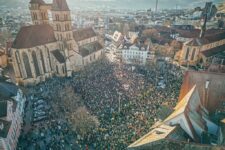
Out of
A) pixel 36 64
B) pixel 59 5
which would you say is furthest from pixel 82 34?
pixel 36 64

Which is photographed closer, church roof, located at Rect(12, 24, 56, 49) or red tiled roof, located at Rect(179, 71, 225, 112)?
red tiled roof, located at Rect(179, 71, 225, 112)

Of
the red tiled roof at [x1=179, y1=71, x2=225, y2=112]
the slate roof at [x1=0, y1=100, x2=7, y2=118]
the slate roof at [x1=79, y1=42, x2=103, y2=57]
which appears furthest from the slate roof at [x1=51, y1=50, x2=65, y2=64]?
the red tiled roof at [x1=179, y1=71, x2=225, y2=112]

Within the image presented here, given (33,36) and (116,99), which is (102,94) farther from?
(33,36)

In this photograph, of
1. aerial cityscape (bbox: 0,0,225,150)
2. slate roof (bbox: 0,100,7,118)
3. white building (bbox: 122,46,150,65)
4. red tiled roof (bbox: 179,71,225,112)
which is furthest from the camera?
white building (bbox: 122,46,150,65)

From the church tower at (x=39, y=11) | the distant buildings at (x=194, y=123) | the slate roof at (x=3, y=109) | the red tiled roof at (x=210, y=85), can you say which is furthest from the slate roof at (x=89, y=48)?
the distant buildings at (x=194, y=123)

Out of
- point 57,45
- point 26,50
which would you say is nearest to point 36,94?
point 26,50

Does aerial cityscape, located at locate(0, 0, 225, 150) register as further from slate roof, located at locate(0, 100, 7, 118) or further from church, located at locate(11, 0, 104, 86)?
church, located at locate(11, 0, 104, 86)
